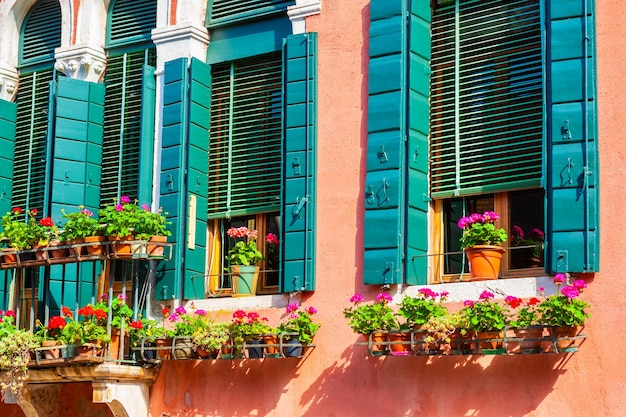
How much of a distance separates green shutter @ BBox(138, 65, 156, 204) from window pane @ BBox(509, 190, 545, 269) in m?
3.59

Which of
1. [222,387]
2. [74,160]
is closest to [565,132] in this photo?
[222,387]

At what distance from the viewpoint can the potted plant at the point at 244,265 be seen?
36.5 ft

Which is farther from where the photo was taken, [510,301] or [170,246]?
[170,246]

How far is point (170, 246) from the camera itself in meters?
11.3

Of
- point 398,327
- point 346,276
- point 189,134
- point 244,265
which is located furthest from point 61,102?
point 398,327

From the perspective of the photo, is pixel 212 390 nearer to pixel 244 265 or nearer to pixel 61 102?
pixel 244 265

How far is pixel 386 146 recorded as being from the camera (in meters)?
10.2

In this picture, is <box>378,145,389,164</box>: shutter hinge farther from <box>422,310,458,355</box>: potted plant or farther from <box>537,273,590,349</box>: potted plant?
<box>537,273,590,349</box>: potted plant

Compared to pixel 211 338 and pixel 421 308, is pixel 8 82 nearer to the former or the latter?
pixel 211 338

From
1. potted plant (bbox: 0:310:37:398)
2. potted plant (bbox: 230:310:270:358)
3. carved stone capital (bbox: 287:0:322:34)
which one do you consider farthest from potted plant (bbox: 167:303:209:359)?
carved stone capital (bbox: 287:0:322:34)

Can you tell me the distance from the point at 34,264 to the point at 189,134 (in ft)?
6.10

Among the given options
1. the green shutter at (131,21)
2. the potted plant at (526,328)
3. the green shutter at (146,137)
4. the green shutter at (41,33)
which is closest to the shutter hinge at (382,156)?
the potted plant at (526,328)

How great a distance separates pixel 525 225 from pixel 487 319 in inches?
50.0

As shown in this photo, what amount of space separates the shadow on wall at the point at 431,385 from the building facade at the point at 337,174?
2cm
